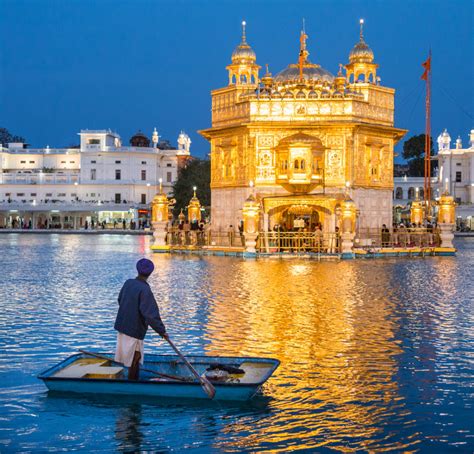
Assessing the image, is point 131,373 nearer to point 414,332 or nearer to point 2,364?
point 2,364

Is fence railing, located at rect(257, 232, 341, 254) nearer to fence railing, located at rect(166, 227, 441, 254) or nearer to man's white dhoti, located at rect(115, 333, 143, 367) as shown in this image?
fence railing, located at rect(166, 227, 441, 254)

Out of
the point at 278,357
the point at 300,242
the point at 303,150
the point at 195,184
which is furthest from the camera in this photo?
the point at 195,184

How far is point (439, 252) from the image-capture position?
3809 centimetres

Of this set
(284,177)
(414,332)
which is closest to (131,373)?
(414,332)

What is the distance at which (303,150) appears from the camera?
3797 cm

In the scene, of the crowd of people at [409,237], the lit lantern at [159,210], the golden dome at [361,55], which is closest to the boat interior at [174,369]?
the crowd of people at [409,237]

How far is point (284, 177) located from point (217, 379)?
30.3m

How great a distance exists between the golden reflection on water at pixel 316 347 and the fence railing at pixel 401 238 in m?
16.9

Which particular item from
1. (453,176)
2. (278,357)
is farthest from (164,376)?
(453,176)

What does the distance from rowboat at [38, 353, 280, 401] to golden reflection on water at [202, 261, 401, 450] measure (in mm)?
375

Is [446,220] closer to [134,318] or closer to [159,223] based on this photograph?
[159,223]

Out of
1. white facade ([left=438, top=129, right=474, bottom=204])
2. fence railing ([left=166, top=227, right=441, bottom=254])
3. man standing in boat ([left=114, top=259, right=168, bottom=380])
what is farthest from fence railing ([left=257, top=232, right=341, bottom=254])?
white facade ([left=438, top=129, right=474, bottom=204])

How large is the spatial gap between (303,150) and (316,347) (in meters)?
26.9

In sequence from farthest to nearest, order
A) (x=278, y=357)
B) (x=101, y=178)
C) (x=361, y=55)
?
1. (x=101, y=178)
2. (x=361, y=55)
3. (x=278, y=357)
